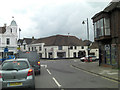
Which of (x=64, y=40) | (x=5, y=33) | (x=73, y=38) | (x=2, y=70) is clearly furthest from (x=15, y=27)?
(x=2, y=70)

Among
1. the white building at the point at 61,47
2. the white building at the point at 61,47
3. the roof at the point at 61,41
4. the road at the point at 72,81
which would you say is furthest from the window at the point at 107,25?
the roof at the point at 61,41

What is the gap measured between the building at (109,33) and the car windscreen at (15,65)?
40.2 feet

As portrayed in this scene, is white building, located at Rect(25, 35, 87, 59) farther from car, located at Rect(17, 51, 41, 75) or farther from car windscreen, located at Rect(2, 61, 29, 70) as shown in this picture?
car windscreen, located at Rect(2, 61, 29, 70)

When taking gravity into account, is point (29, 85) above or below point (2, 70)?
below

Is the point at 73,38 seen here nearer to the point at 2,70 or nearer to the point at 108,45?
the point at 108,45

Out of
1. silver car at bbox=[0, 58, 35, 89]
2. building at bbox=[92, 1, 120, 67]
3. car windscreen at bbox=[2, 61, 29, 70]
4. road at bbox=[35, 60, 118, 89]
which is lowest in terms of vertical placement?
road at bbox=[35, 60, 118, 89]

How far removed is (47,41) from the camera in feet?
187

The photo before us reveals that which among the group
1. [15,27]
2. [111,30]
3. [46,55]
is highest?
[15,27]

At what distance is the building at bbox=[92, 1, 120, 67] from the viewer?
17172mm

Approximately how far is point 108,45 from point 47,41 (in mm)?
39358

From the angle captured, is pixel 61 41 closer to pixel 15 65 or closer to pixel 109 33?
pixel 109 33

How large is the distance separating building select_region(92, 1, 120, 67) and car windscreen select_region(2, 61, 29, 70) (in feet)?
40.2

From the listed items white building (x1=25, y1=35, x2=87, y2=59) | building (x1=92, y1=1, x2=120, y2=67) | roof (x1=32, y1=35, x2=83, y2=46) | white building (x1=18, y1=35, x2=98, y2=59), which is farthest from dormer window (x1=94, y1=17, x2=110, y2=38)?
roof (x1=32, y1=35, x2=83, y2=46)

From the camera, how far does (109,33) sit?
18562mm
